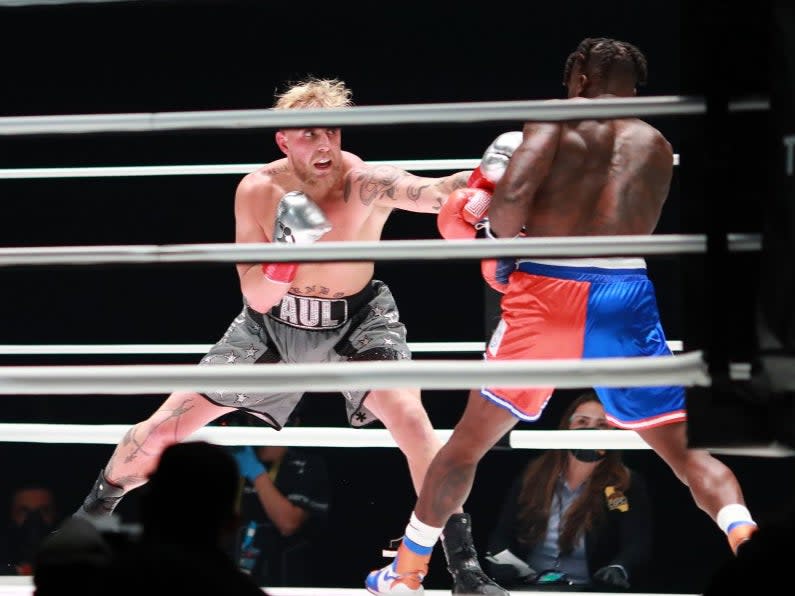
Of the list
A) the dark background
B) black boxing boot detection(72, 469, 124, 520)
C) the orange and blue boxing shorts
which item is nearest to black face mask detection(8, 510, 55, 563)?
the dark background

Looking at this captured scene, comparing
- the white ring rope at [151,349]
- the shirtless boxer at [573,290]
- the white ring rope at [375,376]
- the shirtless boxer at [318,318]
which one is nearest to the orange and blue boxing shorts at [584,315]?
the shirtless boxer at [573,290]

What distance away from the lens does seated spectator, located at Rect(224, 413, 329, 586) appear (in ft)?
10.4

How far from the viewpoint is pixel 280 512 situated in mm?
3188

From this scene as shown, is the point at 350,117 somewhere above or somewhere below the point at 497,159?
above

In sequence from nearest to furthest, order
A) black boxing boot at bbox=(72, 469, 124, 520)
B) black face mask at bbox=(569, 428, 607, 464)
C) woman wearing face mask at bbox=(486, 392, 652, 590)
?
black boxing boot at bbox=(72, 469, 124, 520) → woman wearing face mask at bbox=(486, 392, 652, 590) → black face mask at bbox=(569, 428, 607, 464)

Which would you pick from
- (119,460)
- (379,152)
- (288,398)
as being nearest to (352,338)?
(288,398)

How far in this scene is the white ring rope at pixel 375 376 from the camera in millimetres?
1104

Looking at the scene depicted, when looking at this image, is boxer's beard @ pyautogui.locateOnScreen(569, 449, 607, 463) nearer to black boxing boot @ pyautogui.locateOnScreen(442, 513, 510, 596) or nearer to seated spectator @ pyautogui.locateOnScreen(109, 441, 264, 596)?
black boxing boot @ pyautogui.locateOnScreen(442, 513, 510, 596)

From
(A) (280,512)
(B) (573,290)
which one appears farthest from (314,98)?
(A) (280,512)

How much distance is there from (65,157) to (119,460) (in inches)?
59.8

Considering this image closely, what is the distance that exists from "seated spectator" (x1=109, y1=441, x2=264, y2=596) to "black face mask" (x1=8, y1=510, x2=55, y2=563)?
2412 millimetres

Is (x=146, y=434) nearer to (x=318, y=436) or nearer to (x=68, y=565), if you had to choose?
(x=318, y=436)

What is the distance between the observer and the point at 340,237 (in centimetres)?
256

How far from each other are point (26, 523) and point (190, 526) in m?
2.63
